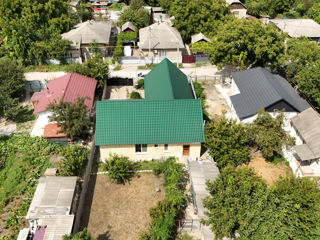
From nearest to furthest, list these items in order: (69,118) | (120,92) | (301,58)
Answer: (69,118) < (301,58) < (120,92)

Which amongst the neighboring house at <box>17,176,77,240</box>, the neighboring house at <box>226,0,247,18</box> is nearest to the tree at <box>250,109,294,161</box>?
the neighboring house at <box>17,176,77,240</box>

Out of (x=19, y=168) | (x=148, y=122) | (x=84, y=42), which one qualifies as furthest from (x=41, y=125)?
(x=84, y=42)

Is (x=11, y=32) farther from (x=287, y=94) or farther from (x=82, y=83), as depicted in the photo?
(x=287, y=94)

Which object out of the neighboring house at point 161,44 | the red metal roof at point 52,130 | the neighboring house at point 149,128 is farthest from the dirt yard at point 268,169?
the neighboring house at point 161,44

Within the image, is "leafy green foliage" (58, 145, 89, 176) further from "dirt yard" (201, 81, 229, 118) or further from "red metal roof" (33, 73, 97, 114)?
"dirt yard" (201, 81, 229, 118)

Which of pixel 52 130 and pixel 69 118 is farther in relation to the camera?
pixel 52 130

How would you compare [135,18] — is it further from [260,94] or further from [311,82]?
A: [311,82]
